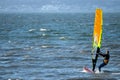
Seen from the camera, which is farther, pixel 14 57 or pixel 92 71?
pixel 14 57

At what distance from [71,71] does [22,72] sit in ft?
13.0

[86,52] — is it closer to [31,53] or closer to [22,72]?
[31,53]

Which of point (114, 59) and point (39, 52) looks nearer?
point (114, 59)

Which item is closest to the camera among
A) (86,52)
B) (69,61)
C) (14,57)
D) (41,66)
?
(41,66)

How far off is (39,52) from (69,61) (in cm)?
877

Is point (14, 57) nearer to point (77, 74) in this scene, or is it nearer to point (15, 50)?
point (15, 50)

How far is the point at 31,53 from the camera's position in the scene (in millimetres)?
49656

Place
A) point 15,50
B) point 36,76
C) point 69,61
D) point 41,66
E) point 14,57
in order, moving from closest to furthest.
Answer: point 36,76
point 41,66
point 69,61
point 14,57
point 15,50

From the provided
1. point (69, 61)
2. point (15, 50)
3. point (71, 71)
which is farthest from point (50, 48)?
point (71, 71)

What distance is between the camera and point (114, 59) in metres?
43.6

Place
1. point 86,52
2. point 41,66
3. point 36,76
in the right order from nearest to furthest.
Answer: point 36,76, point 41,66, point 86,52

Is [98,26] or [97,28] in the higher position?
[98,26]

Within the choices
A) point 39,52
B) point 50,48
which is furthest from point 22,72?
point 50,48

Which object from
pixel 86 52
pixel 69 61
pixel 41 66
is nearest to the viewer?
pixel 41 66
